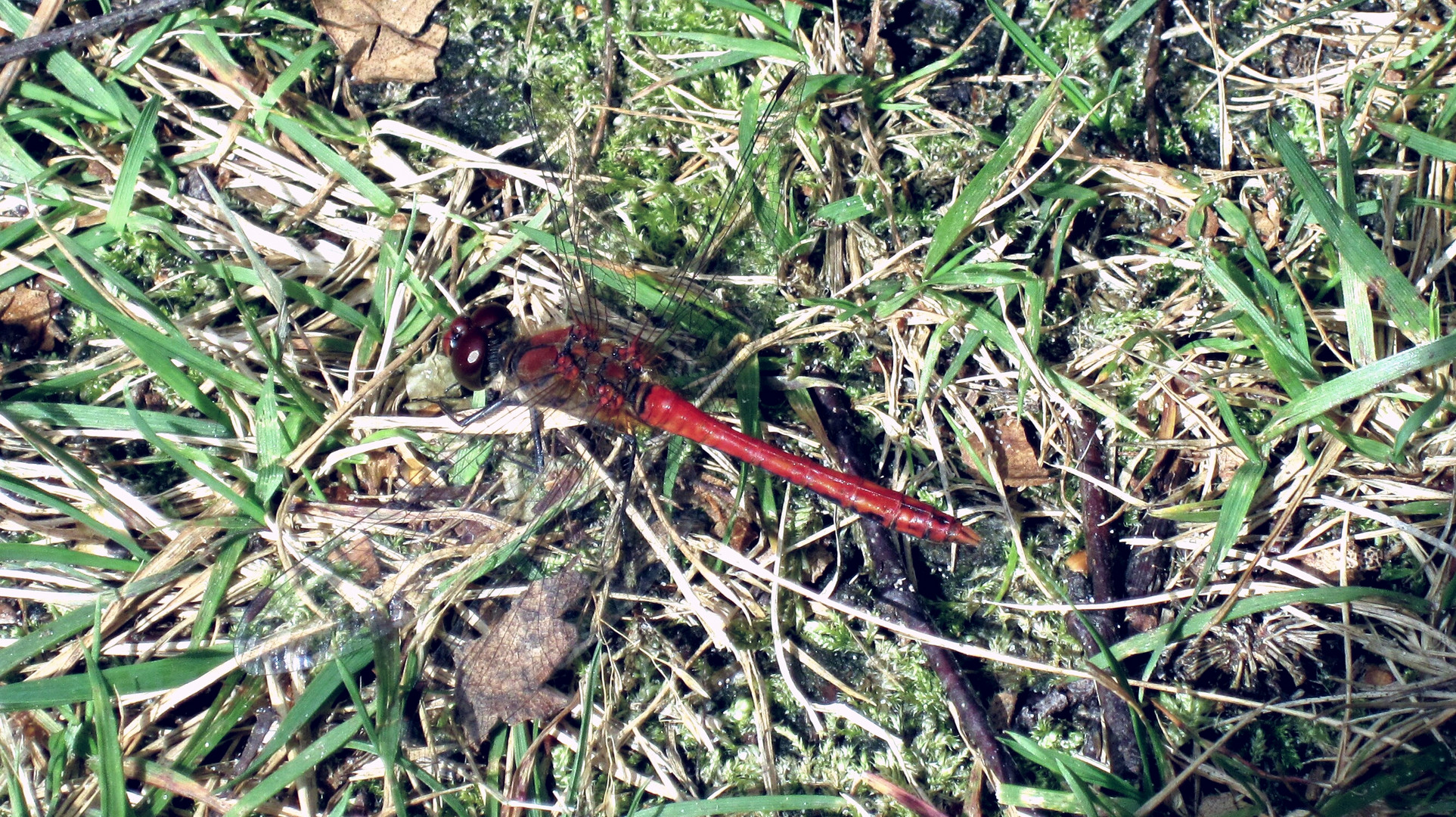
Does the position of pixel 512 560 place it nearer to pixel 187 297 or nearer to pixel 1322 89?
pixel 187 297

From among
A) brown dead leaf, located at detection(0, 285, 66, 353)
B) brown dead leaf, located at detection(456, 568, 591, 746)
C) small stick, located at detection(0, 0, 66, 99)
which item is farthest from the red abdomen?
small stick, located at detection(0, 0, 66, 99)

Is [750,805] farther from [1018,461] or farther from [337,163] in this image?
[337,163]

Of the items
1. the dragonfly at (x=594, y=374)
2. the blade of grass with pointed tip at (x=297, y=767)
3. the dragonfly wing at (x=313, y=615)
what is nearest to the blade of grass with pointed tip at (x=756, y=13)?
the dragonfly at (x=594, y=374)

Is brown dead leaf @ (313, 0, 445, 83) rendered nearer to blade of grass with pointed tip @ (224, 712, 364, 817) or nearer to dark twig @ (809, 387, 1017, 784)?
dark twig @ (809, 387, 1017, 784)

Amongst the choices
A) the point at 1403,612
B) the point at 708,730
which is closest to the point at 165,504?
the point at 708,730

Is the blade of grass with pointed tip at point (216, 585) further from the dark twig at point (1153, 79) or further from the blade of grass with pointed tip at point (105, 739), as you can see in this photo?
the dark twig at point (1153, 79)

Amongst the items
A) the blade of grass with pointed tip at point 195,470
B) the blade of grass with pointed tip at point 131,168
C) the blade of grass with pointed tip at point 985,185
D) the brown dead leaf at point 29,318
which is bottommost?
the blade of grass with pointed tip at point 195,470

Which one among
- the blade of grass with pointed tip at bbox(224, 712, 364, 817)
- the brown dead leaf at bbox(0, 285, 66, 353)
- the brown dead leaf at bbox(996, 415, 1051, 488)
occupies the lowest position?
the blade of grass with pointed tip at bbox(224, 712, 364, 817)

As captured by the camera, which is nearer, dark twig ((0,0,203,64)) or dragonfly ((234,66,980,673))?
dragonfly ((234,66,980,673))
